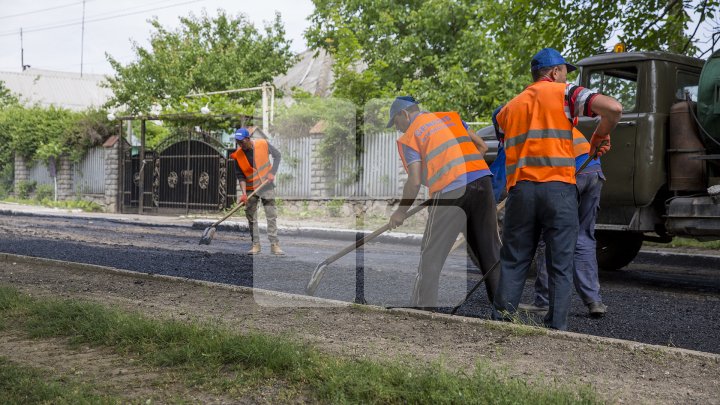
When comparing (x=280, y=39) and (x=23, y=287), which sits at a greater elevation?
(x=280, y=39)

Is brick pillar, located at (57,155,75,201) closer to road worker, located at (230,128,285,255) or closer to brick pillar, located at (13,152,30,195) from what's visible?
brick pillar, located at (13,152,30,195)

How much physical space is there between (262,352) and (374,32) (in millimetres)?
22396

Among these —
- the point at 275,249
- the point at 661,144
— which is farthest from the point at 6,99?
the point at 661,144

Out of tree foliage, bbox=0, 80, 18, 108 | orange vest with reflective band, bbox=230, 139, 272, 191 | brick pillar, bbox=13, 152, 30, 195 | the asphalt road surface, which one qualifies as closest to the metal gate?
the asphalt road surface

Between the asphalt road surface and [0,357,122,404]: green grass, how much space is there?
2.55 m

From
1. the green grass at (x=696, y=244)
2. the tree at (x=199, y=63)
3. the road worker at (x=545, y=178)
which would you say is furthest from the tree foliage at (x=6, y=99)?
the road worker at (x=545, y=178)

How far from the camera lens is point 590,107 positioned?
521 cm

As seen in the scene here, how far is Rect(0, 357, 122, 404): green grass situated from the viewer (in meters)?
3.73

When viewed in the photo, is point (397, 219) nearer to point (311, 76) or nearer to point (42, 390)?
point (42, 390)

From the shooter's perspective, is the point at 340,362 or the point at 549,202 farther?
the point at 549,202

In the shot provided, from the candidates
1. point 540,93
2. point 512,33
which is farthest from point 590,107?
point 512,33

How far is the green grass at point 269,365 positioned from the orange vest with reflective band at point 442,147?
195 centimetres

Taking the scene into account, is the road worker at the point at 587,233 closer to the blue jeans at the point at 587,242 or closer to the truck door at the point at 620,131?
the blue jeans at the point at 587,242

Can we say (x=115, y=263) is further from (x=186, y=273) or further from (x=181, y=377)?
(x=181, y=377)
